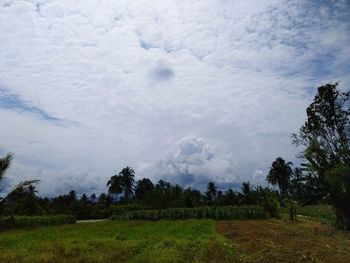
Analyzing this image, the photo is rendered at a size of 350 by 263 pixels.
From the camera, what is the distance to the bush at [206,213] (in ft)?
137

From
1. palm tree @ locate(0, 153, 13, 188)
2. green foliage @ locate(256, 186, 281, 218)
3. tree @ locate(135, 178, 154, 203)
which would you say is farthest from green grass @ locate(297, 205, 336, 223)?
tree @ locate(135, 178, 154, 203)

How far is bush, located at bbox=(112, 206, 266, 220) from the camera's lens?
137 feet

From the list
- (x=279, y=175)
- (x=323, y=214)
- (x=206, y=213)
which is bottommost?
(x=323, y=214)

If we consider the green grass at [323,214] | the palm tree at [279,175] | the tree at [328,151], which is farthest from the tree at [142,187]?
the tree at [328,151]

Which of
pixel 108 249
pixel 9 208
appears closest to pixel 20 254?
pixel 9 208

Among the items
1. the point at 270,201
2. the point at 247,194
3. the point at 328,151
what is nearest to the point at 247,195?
the point at 247,194

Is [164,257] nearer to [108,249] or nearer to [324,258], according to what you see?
[108,249]

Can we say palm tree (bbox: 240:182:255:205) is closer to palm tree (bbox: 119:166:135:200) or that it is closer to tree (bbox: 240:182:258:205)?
tree (bbox: 240:182:258:205)

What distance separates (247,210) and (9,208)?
1263 inches

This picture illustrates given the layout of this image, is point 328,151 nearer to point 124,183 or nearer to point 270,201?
point 270,201

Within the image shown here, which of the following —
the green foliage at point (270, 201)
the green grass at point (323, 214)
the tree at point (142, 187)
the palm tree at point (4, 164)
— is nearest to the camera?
the palm tree at point (4, 164)

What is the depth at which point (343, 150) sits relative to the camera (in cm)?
2355

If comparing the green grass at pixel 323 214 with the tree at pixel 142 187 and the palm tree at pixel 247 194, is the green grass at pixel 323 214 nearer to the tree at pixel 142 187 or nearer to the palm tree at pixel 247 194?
the palm tree at pixel 247 194

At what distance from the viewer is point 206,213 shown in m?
43.8
